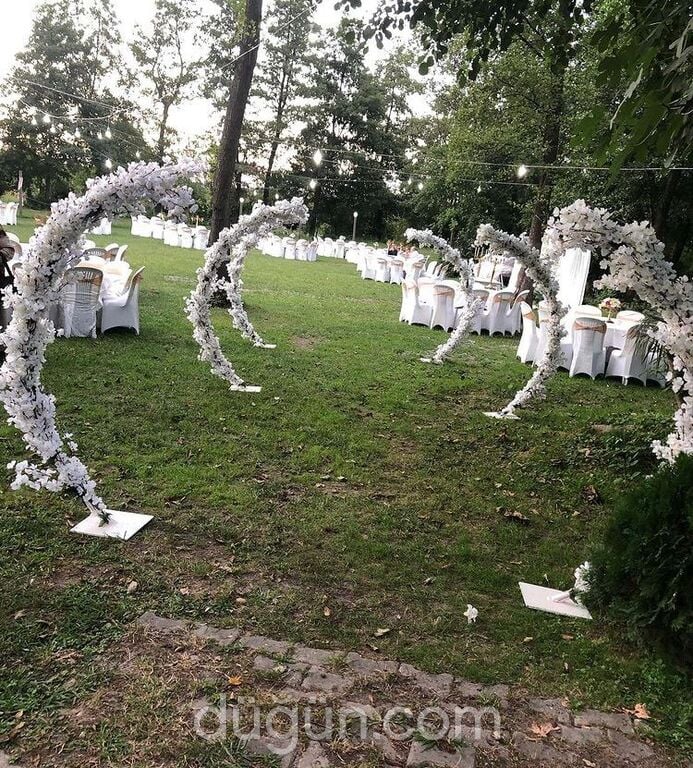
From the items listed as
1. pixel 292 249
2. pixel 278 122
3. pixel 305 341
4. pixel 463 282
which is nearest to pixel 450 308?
→ pixel 463 282

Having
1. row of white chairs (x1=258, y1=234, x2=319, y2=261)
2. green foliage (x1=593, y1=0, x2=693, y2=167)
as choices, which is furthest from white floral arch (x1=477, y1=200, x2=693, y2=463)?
row of white chairs (x1=258, y1=234, x2=319, y2=261)

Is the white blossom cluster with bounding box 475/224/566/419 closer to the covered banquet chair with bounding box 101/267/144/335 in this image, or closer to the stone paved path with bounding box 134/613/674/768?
the stone paved path with bounding box 134/613/674/768

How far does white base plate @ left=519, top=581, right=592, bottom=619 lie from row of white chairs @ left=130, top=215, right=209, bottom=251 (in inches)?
957

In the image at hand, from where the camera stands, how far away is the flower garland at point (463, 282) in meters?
9.61

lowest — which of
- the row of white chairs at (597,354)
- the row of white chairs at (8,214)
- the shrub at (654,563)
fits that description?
the shrub at (654,563)

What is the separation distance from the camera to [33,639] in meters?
2.87

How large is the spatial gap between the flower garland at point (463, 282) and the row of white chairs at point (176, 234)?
18.1 metres

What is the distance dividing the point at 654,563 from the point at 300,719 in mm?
1903

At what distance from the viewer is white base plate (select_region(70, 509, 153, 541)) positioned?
3883 millimetres

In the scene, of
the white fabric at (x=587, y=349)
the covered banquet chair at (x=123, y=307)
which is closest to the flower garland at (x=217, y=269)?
the covered banquet chair at (x=123, y=307)

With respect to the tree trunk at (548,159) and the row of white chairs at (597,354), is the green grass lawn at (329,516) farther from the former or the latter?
the tree trunk at (548,159)

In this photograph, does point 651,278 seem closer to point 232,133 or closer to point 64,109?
point 232,133

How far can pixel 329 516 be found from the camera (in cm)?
450

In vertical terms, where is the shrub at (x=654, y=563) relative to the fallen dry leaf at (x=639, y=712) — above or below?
above
